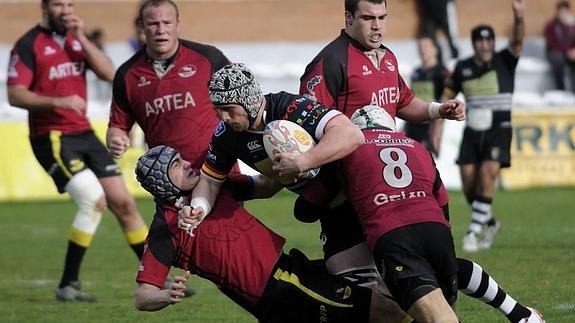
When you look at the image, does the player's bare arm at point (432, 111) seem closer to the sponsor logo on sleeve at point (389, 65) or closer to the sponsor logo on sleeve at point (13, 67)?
the sponsor logo on sleeve at point (389, 65)

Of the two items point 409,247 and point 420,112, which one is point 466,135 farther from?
point 409,247

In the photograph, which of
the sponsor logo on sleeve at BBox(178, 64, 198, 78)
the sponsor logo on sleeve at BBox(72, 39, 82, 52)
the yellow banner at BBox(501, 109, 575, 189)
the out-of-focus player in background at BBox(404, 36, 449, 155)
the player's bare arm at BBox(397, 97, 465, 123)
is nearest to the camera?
the player's bare arm at BBox(397, 97, 465, 123)

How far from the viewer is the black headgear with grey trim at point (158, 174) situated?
662 cm

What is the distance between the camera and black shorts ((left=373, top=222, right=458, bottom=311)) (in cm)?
620

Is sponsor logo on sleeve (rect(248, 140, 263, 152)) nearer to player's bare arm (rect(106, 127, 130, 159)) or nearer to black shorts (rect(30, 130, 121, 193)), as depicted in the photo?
player's bare arm (rect(106, 127, 130, 159))

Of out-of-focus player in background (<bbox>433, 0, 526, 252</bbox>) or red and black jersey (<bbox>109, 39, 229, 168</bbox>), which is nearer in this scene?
red and black jersey (<bbox>109, 39, 229, 168</bbox>)

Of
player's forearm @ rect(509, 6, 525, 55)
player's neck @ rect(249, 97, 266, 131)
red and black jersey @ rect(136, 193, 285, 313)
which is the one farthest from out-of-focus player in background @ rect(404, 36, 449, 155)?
player's neck @ rect(249, 97, 266, 131)

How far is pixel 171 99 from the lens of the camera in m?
8.80

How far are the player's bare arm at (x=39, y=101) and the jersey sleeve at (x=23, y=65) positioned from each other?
7 cm

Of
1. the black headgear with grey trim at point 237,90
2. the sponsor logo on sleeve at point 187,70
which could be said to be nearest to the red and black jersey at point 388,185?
the black headgear with grey trim at point 237,90

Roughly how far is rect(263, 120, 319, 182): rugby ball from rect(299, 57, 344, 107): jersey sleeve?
1.59 m

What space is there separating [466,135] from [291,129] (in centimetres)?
688

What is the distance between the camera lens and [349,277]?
6.81 m

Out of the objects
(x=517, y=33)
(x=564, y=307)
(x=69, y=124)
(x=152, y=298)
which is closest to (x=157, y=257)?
(x=152, y=298)
